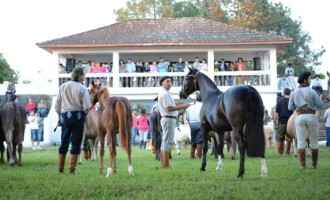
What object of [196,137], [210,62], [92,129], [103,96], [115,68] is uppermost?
[210,62]

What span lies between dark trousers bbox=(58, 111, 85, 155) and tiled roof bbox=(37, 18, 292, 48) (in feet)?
88.2

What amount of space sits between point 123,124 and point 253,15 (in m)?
49.2

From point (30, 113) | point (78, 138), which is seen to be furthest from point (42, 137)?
point (78, 138)

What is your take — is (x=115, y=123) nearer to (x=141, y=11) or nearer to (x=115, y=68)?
(x=115, y=68)

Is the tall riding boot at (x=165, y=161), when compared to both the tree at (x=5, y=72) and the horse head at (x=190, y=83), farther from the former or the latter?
the tree at (x=5, y=72)

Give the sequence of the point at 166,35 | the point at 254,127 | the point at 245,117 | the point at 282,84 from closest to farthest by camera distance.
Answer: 1. the point at 254,127
2. the point at 245,117
3. the point at 282,84
4. the point at 166,35

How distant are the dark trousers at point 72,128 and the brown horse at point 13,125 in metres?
4.25

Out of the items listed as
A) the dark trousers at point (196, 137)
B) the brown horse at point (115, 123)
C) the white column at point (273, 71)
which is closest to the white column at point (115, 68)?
the white column at point (273, 71)

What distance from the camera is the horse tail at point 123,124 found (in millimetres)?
13727

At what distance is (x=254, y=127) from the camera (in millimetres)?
13000

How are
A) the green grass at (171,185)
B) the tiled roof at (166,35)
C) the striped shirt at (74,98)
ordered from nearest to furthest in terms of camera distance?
the green grass at (171,185) < the striped shirt at (74,98) < the tiled roof at (166,35)

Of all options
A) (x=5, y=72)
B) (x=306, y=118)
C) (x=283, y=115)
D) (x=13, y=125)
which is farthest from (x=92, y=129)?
(x=5, y=72)

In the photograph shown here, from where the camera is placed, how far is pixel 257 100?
13.2m

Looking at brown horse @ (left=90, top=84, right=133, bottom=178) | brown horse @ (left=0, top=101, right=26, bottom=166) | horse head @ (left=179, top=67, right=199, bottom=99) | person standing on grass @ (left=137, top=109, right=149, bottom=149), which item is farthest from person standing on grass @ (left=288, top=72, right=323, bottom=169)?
person standing on grass @ (left=137, top=109, right=149, bottom=149)
